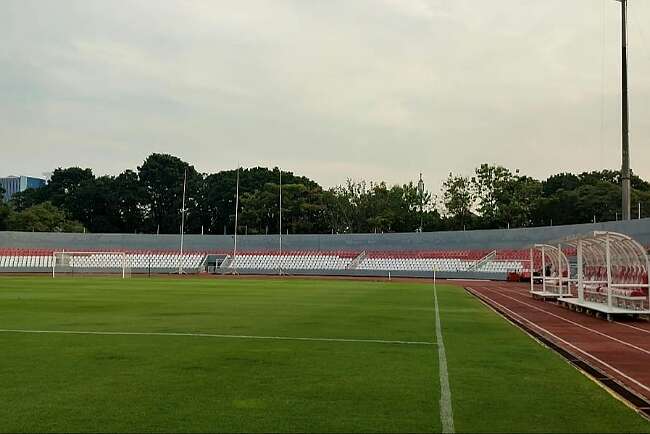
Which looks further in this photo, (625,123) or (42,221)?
(42,221)

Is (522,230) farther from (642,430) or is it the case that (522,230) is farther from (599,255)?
(642,430)

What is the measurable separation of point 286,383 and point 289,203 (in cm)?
7827

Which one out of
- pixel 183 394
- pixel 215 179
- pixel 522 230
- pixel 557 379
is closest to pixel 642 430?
pixel 557 379

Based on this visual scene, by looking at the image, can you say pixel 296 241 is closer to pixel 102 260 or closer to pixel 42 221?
pixel 102 260

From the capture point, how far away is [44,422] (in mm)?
5898

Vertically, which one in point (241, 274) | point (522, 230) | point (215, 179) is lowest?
point (241, 274)

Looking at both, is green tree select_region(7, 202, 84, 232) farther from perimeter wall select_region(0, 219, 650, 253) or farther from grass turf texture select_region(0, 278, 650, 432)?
grass turf texture select_region(0, 278, 650, 432)

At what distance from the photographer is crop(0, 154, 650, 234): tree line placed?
76375mm

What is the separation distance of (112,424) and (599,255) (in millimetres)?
22628

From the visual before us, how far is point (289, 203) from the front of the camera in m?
85.9

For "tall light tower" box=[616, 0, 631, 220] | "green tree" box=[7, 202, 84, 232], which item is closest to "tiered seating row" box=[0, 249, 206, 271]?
"green tree" box=[7, 202, 84, 232]

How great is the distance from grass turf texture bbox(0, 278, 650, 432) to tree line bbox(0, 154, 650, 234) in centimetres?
6447

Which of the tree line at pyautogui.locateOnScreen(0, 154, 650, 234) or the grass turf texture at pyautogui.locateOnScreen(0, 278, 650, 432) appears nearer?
the grass turf texture at pyautogui.locateOnScreen(0, 278, 650, 432)

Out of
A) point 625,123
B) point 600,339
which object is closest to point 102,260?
point 625,123
